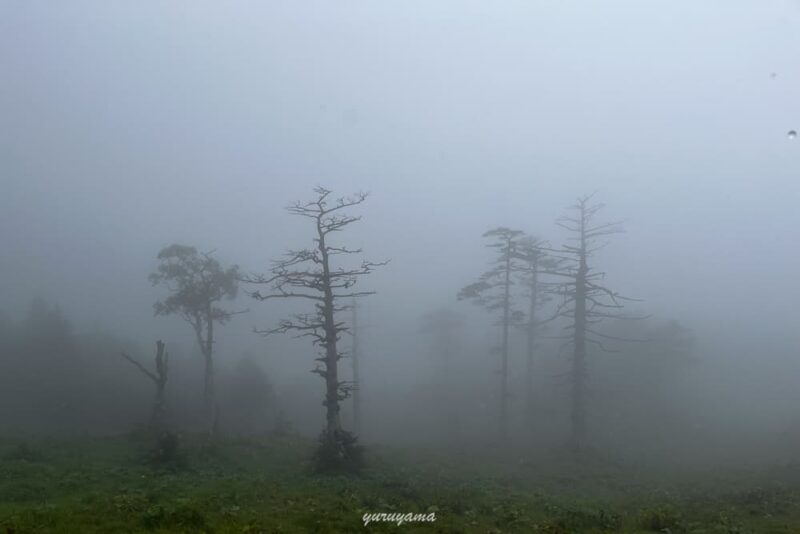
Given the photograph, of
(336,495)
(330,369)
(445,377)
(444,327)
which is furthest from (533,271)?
(445,377)

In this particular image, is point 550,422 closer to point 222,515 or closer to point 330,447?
point 330,447

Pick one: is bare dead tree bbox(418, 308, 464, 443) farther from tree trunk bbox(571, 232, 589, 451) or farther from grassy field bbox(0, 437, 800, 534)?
grassy field bbox(0, 437, 800, 534)

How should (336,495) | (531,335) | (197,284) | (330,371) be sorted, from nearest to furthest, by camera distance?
(336,495)
(330,371)
(197,284)
(531,335)

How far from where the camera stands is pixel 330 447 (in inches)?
835

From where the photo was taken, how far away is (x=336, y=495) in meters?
14.9

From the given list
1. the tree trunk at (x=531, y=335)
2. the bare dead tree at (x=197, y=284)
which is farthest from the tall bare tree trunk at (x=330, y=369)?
the tree trunk at (x=531, y=335)

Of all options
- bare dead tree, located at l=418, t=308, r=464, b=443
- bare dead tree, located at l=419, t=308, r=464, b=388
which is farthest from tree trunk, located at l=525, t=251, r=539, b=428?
bare dead tree, located at l=419, t=308, r=464, b=388

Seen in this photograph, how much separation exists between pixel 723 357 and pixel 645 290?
5103 cm

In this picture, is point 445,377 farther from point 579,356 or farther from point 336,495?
point 336,495

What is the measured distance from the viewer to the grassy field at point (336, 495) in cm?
1112

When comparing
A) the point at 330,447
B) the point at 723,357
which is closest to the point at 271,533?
the point at 330,447

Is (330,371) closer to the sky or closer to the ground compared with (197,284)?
closer to the ground

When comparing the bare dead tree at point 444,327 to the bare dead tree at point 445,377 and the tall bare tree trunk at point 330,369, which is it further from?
the tall bare tree trunk at point 330,369

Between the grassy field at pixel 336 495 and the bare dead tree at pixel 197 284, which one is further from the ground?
the bare dead tree at pixel 197 284
